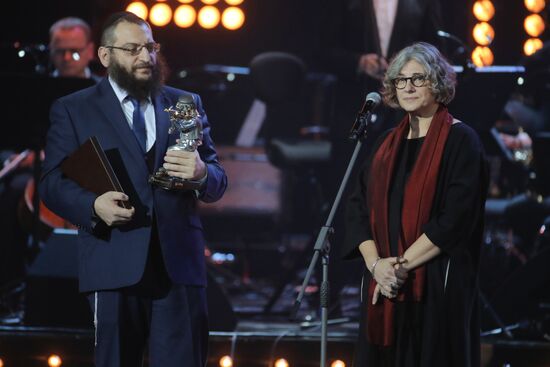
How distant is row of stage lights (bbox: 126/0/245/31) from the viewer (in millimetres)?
7117

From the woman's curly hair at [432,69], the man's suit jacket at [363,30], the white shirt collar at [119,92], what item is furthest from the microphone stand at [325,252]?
the man's suit jacket at [363,30]

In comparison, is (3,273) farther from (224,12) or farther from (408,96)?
(408,96)

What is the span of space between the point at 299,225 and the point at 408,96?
5005 mm

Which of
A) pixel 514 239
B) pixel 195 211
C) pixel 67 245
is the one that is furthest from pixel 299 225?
pixel 195 211

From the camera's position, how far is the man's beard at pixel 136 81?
3.97 m

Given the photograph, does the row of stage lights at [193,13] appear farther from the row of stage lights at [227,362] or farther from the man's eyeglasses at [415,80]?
the man's eyeglasses at [415,80]

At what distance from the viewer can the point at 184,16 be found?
716 cm

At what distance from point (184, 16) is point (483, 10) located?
245cm

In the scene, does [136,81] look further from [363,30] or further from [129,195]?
[363,30]

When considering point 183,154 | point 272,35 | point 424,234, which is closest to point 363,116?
point 424,234

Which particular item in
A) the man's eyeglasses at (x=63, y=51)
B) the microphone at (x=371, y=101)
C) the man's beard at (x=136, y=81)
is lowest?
the microphone at (x=371, y=101)

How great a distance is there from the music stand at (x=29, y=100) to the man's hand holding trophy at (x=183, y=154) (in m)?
2.02

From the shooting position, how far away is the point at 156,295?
3.88 m

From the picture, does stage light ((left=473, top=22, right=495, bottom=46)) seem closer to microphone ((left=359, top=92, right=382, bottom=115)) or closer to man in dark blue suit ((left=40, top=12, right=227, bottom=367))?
microphone ((left=359, top=92, right=382, bottom=115))
